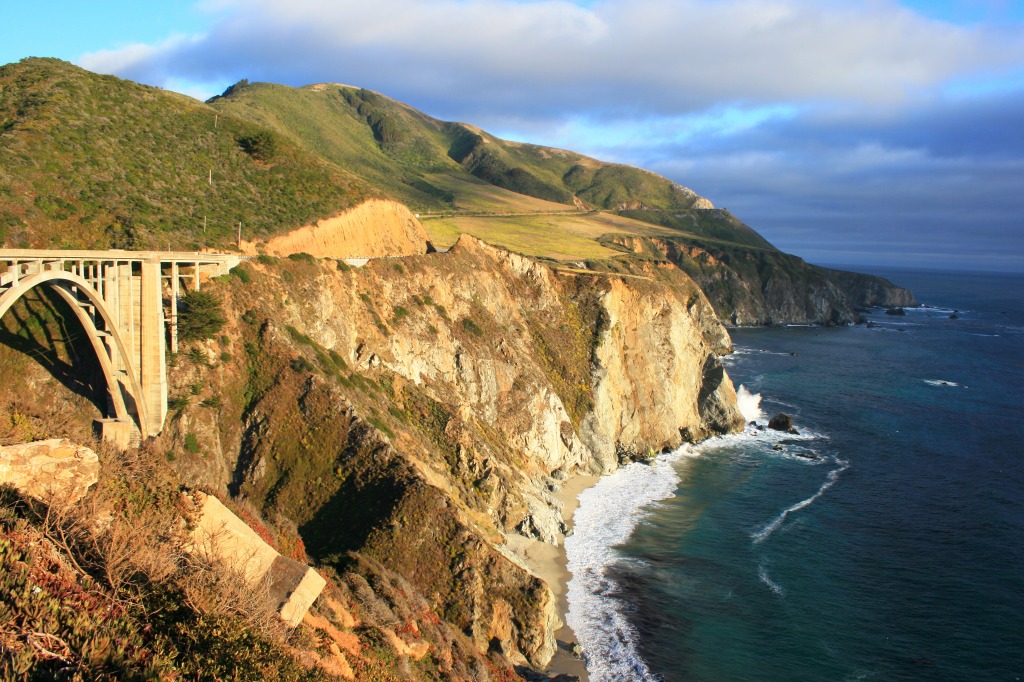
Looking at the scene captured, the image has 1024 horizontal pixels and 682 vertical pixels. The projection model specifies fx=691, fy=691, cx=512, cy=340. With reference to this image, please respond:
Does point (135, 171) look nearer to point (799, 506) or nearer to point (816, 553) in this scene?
point (816, 553)

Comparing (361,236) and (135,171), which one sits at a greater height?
(135,171)

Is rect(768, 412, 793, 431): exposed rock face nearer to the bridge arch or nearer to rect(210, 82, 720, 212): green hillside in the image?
the bridge arch

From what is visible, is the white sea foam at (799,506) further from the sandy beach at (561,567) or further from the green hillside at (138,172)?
the green hillside at (138,172)

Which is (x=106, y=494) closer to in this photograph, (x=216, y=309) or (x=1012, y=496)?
(x=216, y=309)

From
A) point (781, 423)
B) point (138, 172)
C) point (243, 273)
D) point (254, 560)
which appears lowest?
A: point (781, 423)

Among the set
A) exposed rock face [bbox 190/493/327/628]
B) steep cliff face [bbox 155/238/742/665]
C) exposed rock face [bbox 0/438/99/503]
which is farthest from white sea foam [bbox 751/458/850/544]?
exposed rock face [bbox 0/438/99/503]

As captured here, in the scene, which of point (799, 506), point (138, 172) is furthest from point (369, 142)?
point (799, 506)
